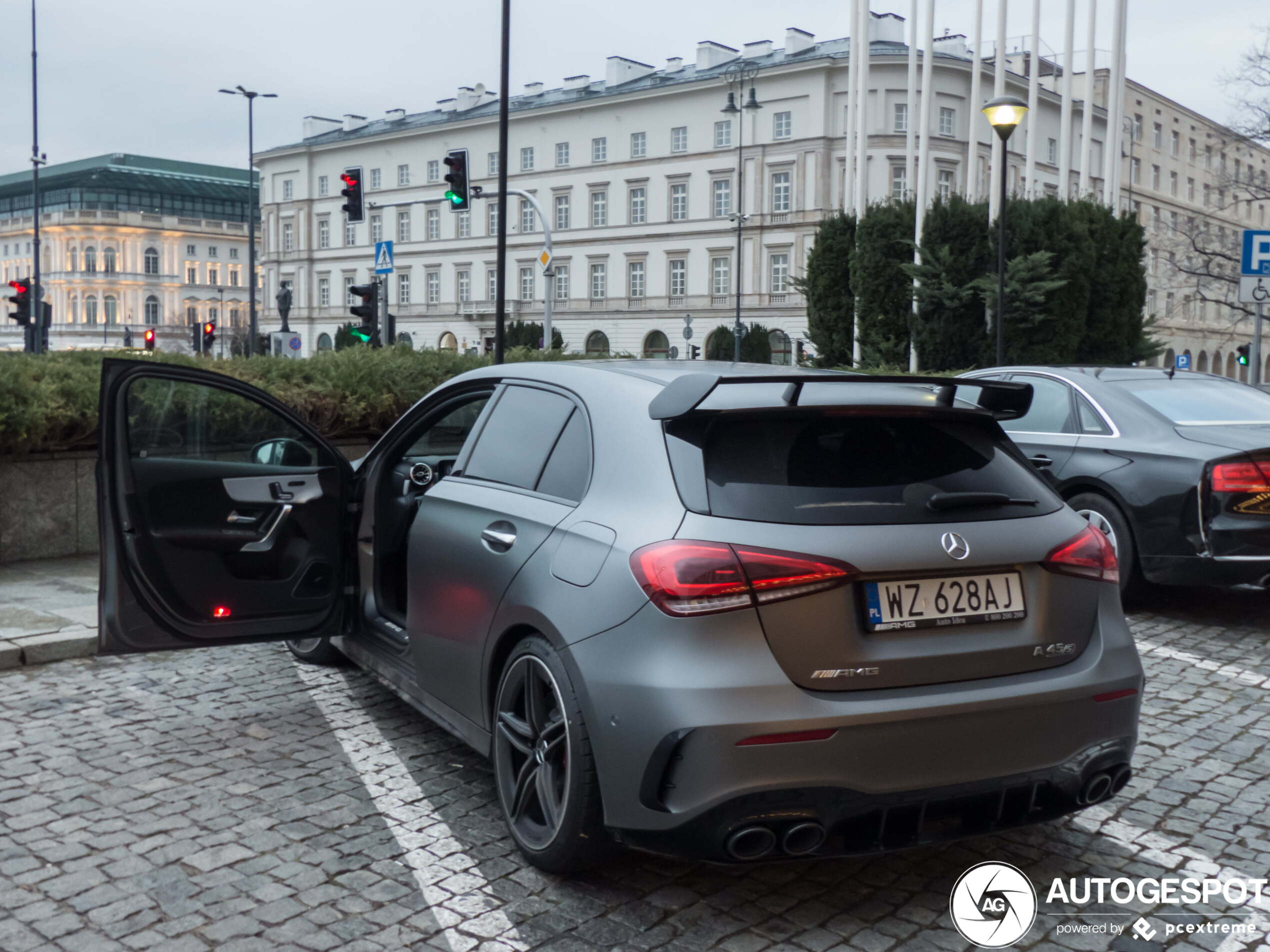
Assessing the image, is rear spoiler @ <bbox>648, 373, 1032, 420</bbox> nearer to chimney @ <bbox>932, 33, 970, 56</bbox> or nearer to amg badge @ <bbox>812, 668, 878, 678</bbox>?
amg badge @ <bbox>812, 668, 878, 678</bbox>


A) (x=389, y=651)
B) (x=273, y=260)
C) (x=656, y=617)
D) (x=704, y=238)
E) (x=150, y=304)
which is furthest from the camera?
(x=150, y=304)

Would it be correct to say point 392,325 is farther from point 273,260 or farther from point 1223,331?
point 273,260

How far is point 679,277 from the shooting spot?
72500 mm

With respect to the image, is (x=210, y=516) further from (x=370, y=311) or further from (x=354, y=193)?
(x=354, y=193)

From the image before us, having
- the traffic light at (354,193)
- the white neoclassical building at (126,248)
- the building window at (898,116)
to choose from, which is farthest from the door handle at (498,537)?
the white neoclassical building at (126,248)

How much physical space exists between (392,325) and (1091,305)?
55.8ft

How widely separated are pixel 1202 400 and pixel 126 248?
13461 centimetres

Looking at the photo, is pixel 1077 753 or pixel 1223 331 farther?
pixel 1223 331

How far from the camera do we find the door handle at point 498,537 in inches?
154

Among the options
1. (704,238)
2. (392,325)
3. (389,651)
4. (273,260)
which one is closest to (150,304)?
(273,260)

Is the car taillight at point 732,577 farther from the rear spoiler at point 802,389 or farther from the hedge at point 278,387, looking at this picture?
the hedge at point 278,387

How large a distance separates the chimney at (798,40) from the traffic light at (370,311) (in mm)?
54863

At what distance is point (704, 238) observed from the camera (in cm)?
7112

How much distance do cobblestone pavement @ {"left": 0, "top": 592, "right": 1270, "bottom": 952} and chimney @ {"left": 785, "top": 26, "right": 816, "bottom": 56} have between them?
6829 cm
